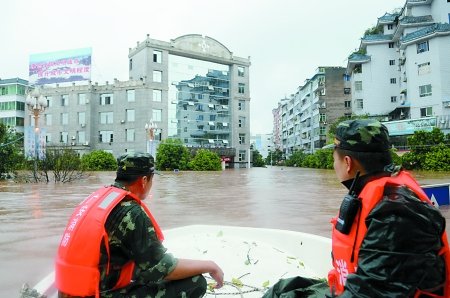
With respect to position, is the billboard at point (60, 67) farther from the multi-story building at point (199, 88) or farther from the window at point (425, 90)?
the window at point (425, 90)

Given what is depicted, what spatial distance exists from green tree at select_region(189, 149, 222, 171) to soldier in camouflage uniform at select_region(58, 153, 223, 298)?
37.9 meters

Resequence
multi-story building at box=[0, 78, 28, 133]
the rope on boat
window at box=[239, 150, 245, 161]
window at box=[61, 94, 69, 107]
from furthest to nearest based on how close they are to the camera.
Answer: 1. window at box=[239, 150, 245, 161]
2. multi-story building at box=[0, 78, 28, 133]
3. window at box=[61, 94, 69, 107]
4. the rope on boat

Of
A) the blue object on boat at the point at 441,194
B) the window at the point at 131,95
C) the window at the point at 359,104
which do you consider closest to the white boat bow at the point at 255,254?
the blue object on boat at the point at 441,194

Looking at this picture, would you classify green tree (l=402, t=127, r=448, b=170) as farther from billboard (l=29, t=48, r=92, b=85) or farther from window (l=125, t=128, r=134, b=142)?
billboard (l=29, t=48, r=92, b=85)

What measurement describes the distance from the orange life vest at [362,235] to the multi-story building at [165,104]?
41.9 meters

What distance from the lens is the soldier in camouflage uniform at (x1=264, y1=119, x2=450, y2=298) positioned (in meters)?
1.44

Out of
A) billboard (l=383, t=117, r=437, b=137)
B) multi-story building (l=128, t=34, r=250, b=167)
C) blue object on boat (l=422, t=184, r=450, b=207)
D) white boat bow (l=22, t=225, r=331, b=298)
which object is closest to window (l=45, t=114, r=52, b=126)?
multi-story building (l=128, t=34, r=250, b=167)

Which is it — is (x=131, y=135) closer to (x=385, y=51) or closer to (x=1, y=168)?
(x=1, y=168)

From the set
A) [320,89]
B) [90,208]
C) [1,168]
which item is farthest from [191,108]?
[90,208]

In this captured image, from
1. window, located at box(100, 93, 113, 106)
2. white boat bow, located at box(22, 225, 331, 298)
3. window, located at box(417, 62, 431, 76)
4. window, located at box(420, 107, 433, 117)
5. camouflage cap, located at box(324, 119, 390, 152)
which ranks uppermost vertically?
window, located at box(417, 62, 431, 76)

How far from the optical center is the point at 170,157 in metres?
39.3

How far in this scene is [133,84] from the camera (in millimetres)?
44750

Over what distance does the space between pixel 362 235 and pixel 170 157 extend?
38.3m

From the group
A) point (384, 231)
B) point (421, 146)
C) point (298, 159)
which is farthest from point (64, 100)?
point (384, 231)
